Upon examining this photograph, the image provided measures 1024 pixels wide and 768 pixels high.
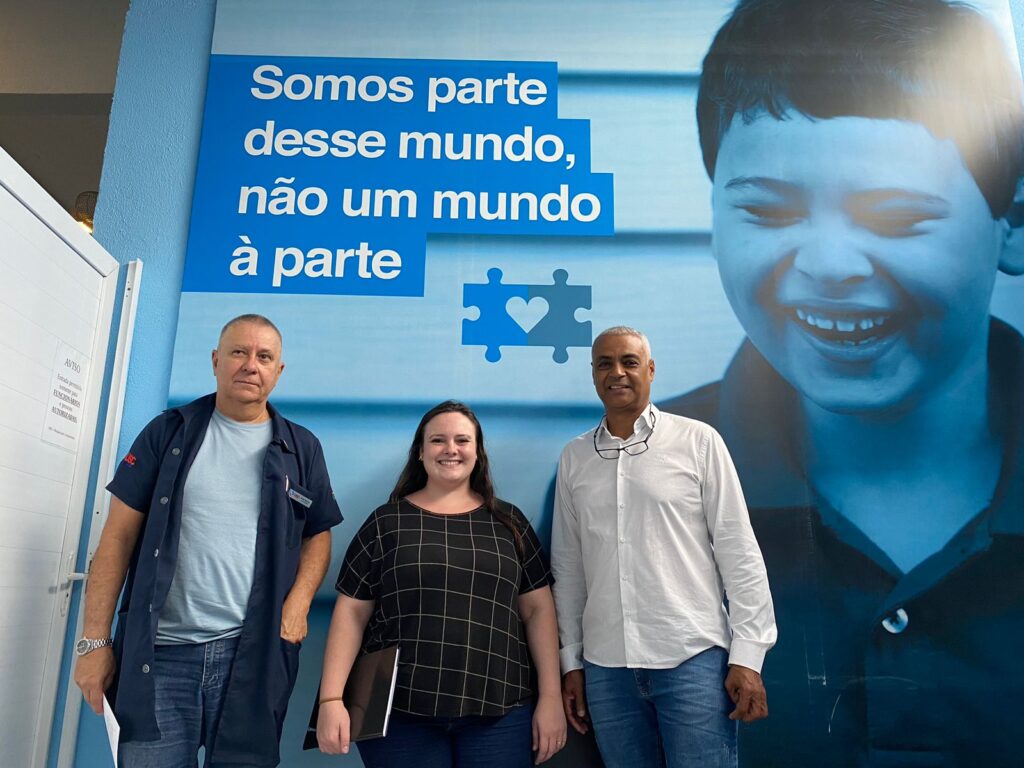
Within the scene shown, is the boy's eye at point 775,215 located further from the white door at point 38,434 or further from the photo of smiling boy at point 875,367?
the white door at point 38,434


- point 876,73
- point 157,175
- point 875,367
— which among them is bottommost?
point 875,367

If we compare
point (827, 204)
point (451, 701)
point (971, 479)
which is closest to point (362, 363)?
point (451, 701)

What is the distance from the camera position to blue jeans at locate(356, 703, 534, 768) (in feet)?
5.36

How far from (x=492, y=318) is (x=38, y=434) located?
1202 mm

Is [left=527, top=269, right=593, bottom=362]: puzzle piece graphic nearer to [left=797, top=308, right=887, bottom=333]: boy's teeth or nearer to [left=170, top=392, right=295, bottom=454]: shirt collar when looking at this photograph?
[left=797, top=308, right=887, bottom=333]: boy's teeth

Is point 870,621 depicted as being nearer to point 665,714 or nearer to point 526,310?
point 665,714

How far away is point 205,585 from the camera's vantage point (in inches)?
66.1

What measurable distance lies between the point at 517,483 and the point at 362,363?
1.85 ft

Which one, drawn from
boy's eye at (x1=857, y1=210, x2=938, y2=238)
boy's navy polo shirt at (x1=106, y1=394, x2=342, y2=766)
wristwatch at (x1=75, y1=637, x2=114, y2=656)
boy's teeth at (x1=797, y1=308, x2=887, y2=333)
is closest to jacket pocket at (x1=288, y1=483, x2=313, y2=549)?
boy's navy polo shirt at (x1=106, y1=394, x2=342, y2=766)

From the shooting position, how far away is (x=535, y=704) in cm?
177

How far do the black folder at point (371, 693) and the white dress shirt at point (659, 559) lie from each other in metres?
0.42

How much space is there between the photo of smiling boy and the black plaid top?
2.55 feet

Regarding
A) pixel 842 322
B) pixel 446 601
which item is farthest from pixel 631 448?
pixel 842 322

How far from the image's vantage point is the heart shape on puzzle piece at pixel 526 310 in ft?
7.68
